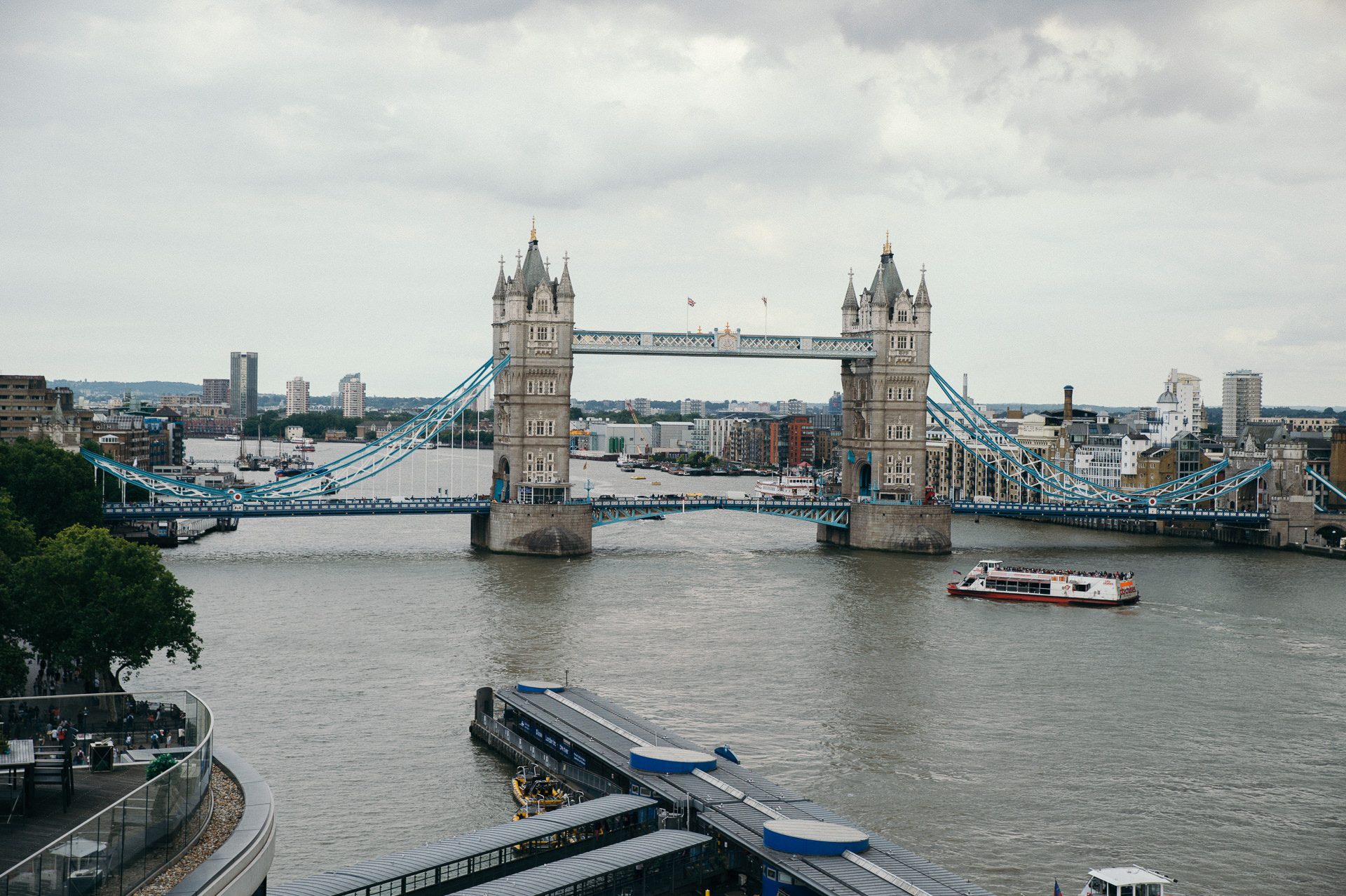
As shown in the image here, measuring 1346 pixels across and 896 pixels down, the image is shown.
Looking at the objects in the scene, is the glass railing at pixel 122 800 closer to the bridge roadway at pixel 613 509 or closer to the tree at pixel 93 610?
the tree at pixel 93 610

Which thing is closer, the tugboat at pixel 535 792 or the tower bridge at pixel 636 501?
the tugboat at pixel 535 792

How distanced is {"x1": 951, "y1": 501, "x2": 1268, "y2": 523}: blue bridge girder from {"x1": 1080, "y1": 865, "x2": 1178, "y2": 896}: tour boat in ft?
210

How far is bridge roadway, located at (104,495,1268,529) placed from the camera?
74188 mm

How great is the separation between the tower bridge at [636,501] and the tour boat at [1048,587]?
1652 cm

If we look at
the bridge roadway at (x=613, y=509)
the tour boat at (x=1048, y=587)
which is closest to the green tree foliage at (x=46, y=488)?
the bridge roadway at (x=613, y=509)

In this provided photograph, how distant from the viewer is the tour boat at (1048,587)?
63062mm

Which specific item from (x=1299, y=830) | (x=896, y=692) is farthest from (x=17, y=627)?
(x=1299, y=830)

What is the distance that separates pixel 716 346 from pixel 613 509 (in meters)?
12.5

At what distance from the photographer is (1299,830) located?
97.9 ft

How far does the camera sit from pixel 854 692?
42.2 meters

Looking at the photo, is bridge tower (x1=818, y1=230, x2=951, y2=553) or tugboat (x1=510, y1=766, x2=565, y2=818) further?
bridge tower (x1=818, y1=230, x2=951, y2=553)

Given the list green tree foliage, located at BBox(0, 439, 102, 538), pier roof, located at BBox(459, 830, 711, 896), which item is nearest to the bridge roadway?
green tree foliage, located at BBox(0, 439, 102, 538)

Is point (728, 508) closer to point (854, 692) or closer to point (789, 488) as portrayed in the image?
point (854, 692)

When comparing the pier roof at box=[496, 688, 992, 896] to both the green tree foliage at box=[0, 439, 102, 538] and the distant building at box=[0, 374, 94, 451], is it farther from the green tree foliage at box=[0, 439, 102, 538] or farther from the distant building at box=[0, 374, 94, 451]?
the distant building at box=[0, 374, 94, 451]
